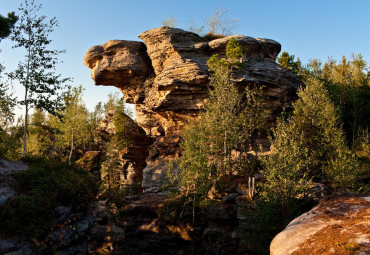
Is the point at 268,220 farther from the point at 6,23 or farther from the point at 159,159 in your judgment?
the point at 159,159

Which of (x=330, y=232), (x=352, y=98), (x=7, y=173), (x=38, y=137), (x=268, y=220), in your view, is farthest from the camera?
(x=38, y=137)

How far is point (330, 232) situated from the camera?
10445 millimetres

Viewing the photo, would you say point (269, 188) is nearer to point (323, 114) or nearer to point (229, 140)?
point (229, 140)

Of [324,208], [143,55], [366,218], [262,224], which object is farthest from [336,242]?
[143,55]

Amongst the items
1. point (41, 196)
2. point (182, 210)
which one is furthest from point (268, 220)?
point (41, 196)

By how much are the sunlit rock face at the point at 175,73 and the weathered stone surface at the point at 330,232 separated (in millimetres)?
24510

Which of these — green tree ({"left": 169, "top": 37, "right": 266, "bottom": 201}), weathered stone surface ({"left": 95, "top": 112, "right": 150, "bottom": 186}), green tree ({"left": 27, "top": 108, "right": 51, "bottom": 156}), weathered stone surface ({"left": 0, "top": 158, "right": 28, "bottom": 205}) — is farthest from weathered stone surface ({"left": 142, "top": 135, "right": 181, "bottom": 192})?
weathered stone surface ({"left": 0, "top": 158, "right": 28, "bottom": 205})

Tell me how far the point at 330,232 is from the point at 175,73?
3090 centimetres

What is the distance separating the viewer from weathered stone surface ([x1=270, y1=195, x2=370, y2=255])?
9.33 m

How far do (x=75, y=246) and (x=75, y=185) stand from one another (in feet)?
12.6

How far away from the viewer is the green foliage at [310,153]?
18.3 metres

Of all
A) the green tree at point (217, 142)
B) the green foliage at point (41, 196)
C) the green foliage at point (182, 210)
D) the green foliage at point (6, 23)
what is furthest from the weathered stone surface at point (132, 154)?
the green foliage at point (6, 23)

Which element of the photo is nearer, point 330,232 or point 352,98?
point 330,232

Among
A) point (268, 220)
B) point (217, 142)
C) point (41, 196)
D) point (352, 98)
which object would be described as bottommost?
point (268, 220)
